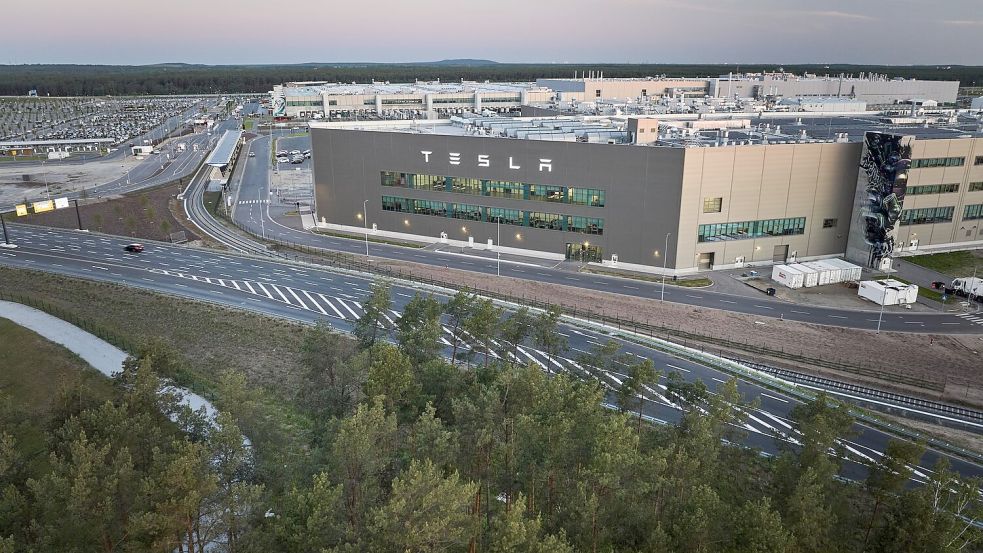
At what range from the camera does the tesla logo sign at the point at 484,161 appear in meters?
85.2

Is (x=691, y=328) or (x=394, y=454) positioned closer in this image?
(x=394, y=454)

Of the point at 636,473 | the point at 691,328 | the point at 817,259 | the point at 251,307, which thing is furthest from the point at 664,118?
the point at 636,473

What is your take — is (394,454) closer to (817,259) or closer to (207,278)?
(207,278)

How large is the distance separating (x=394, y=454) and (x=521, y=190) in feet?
204

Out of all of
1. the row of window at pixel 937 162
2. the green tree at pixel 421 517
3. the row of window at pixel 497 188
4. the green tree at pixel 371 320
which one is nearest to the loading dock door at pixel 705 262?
the row of window at pixel 497 188

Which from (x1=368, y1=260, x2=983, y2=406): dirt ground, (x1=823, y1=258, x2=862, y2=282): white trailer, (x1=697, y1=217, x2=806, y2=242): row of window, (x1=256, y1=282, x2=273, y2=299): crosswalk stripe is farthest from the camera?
(x1=697, y1=217, x2=806, y2=242): row of window

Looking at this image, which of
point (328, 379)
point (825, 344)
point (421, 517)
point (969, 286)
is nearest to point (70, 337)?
point (328, 379)

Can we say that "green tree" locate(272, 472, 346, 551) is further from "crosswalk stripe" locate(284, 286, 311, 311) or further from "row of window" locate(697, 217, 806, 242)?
Result: "row of window" locate(697, 217, 806, 242)

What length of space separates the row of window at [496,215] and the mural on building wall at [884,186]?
34805mm

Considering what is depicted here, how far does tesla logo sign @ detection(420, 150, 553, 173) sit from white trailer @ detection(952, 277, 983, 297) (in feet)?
163

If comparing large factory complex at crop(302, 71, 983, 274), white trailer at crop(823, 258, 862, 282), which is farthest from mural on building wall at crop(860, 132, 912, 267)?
white trailer at crop(823, 258, 862, 282)

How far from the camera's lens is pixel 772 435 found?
144 feet

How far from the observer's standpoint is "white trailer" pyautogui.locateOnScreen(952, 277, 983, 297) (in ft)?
237

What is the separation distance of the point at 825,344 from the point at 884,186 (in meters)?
32.8
